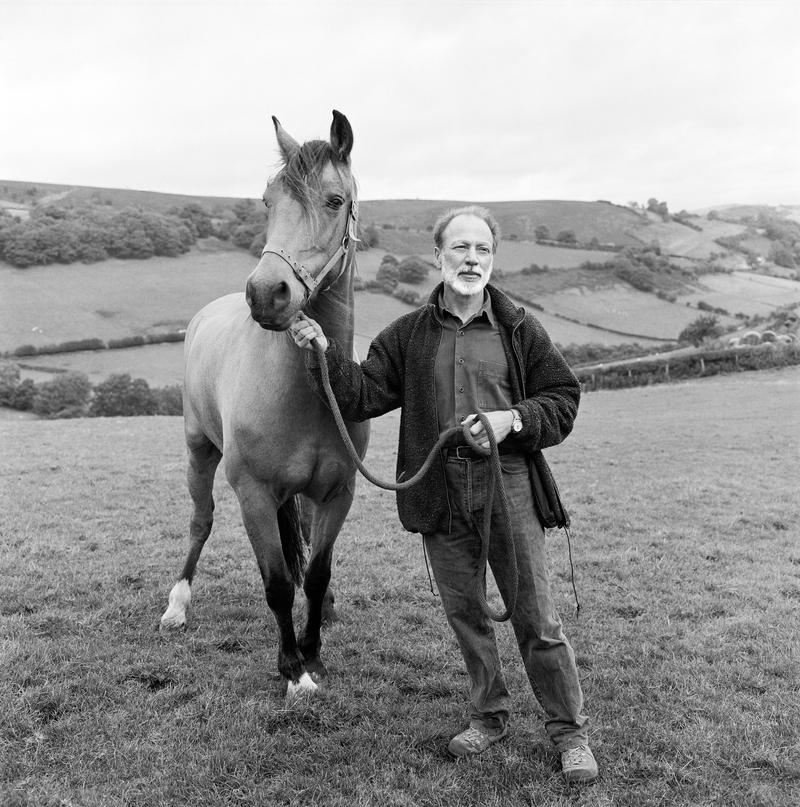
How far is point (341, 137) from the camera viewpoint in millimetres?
3377

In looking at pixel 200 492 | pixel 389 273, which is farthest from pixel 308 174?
pixel 389 273

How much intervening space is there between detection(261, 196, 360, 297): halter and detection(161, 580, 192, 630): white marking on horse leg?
306cm

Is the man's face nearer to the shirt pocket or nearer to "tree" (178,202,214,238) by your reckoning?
the shirt pocket

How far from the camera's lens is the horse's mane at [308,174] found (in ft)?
10.4

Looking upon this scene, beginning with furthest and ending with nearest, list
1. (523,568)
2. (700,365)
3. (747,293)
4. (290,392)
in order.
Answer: (747,293)
(700,365)
(290,392)
(523,568)

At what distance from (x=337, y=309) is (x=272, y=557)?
1.60m

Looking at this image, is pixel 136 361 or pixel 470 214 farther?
pixel 136 361

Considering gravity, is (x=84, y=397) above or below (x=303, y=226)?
below

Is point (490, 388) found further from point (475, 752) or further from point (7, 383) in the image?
point (7, 383)

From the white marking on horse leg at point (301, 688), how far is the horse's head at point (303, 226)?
7.55ft

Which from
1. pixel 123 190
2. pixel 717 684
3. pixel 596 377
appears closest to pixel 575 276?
pixel 596 377

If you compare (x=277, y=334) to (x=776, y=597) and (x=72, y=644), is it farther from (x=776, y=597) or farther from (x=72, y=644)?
(x=776, y=597)

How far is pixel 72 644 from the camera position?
4.52 metres

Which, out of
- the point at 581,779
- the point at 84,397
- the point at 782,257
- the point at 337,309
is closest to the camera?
the point at 581,779
